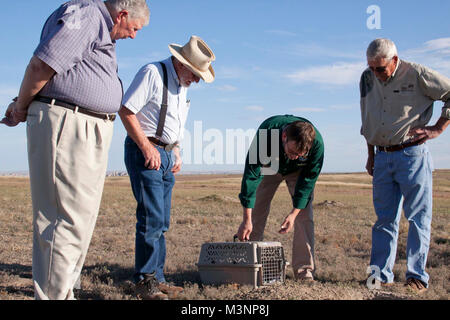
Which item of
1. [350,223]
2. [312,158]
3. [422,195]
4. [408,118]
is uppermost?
[408,118]

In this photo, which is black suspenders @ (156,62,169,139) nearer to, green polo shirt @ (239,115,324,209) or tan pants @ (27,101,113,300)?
green polo shirt @ (239,115,324,209)

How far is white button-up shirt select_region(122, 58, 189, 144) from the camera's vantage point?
455cm

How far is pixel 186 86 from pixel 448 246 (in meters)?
6.23

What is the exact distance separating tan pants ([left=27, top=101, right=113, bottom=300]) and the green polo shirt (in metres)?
2.01

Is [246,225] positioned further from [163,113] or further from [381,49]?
[381,49]

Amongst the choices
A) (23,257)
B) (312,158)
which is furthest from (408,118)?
(23,257)

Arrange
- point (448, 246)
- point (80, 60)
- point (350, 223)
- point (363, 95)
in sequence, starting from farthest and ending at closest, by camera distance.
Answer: point (350, 223) → point (448, 246) → point (363, 95) → point (80, 60)

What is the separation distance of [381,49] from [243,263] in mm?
2667

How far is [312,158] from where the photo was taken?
5.45m

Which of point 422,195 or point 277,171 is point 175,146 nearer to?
point 277,171

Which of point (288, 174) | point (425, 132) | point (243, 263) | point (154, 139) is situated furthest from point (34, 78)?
point (425, 132)

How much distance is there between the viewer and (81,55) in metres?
3.47

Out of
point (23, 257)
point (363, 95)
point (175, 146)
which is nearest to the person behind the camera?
point (175, 146)

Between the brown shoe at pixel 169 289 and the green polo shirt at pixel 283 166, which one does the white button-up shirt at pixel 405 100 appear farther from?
the brown shoe at pixel 169 289
